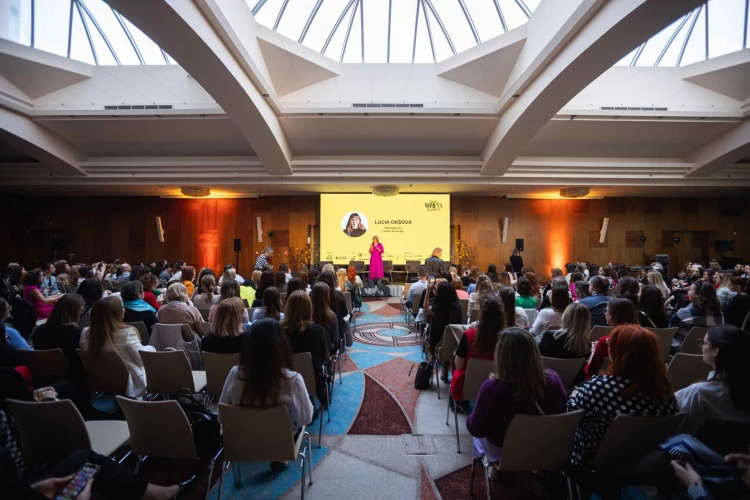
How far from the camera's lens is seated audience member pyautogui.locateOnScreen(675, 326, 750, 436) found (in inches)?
70.8

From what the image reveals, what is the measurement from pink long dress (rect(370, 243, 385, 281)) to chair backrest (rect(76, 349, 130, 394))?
891 centimetres

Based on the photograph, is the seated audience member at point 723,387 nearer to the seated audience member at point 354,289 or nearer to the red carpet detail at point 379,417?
the red carpet detail at point 379,417

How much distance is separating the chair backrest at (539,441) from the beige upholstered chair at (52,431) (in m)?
2.12

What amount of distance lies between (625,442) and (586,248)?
14.0 m

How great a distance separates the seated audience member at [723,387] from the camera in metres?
1.80

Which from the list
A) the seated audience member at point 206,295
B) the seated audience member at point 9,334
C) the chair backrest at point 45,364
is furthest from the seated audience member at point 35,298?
the chair backrest at point 45,364

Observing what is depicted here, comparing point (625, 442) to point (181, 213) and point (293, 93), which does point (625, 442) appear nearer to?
point (293, 93)

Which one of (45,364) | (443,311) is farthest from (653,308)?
(45,364)

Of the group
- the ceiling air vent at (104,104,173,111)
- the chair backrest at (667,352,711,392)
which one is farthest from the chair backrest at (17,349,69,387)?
the ceiling air vent at (104,104,173,111)

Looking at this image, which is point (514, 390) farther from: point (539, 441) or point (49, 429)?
point (49, 429)

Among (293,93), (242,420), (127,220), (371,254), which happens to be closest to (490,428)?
(242,420)

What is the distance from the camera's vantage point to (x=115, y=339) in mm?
2744

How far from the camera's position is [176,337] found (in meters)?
3.48

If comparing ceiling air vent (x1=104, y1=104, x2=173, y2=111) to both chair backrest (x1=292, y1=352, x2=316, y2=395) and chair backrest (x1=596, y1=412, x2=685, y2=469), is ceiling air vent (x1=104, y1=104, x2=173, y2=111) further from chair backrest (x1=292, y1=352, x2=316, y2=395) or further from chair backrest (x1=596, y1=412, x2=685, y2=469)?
chair backrest (x1=596, y1=412, x2=685, y2=469)
